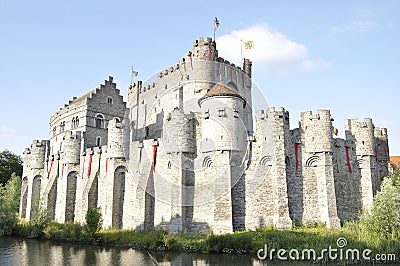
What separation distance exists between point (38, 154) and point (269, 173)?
30194 mm

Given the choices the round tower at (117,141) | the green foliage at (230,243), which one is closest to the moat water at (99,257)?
the green foliage at (230,243)

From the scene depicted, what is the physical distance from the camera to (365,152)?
1078 inches

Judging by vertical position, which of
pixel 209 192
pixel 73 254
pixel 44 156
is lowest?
pixel 73 254

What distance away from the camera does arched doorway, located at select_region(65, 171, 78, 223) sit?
115 ft

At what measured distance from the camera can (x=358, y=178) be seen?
1083 inches

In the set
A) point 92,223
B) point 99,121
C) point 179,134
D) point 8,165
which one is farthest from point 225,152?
point 8,165

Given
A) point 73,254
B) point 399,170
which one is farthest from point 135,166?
point 399,170

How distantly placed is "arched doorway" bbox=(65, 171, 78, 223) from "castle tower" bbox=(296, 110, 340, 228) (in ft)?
75.0

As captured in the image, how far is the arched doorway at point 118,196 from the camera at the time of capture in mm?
29803

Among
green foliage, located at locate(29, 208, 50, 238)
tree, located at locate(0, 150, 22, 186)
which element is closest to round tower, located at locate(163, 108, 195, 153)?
green foliage, located at locate(29, 208, 50, 238)

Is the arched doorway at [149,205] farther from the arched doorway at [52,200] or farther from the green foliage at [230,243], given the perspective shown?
the arched doorway at [52,200]

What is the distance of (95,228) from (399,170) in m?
24.3

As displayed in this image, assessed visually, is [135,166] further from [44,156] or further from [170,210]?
[44,156]

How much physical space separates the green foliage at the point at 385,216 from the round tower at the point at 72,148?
2807 centimetres
